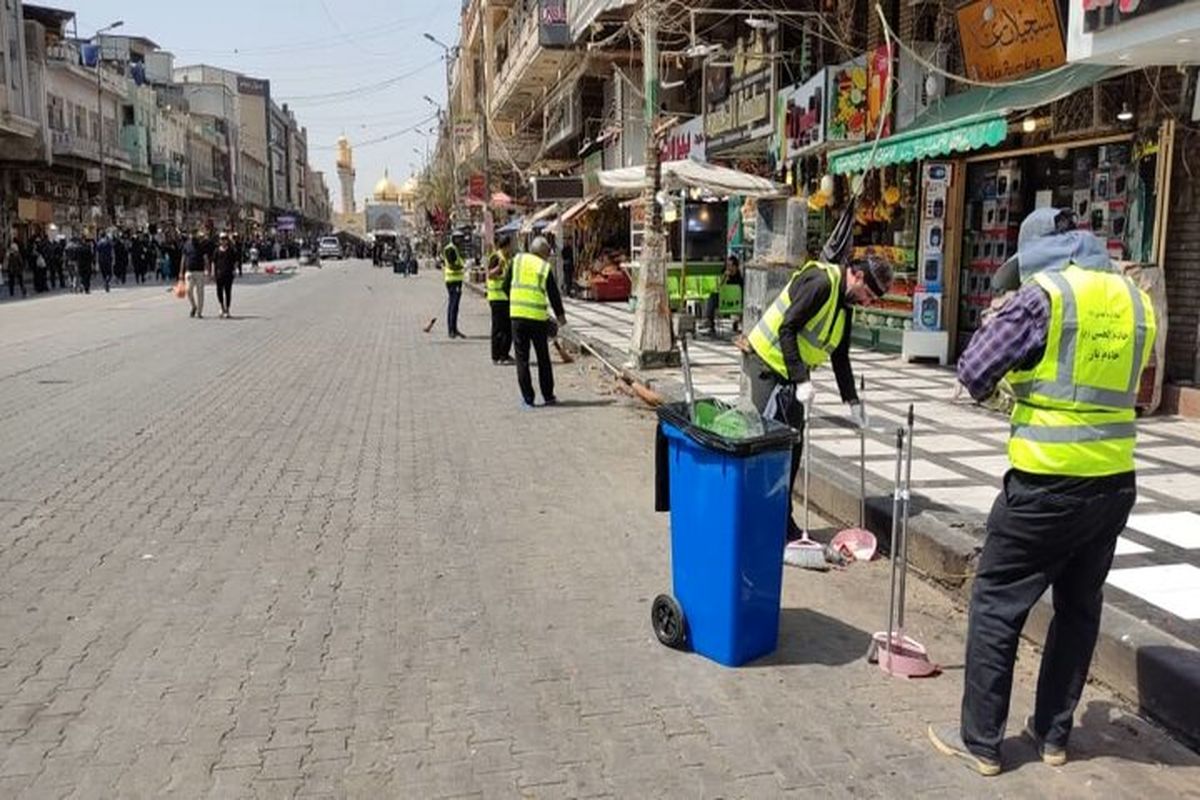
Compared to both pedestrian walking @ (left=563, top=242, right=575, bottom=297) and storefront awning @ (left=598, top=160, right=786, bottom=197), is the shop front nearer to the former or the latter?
storefront awning @ (left=598, top=160, right=786, bottom=197)

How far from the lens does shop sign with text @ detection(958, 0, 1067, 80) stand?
34.4ft

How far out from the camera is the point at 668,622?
14.7ft

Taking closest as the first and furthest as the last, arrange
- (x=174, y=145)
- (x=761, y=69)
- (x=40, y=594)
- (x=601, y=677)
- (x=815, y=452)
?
(x=601, y=677) < (x=40, y=594) < (x=815, y=452) < (x=761, y=69) < (x=174, y=145)

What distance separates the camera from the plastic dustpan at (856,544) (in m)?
5.84

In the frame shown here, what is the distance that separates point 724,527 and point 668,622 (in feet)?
2.01

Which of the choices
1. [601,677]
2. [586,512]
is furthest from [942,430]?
[601,677]

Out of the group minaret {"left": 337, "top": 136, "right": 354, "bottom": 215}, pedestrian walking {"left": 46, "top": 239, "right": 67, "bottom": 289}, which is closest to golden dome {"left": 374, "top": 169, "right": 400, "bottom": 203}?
minaret {"left": 337, "top": 136, "right": 354, "bottom": 215}

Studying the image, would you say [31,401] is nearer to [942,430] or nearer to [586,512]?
[586,512]

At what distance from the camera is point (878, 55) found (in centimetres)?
1411

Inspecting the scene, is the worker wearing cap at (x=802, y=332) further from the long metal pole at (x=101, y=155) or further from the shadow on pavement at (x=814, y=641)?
the long metal pole at (x=101, y=155)

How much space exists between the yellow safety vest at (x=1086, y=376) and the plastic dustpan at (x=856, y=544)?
2657mm

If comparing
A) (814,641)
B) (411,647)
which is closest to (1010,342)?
(814,641)

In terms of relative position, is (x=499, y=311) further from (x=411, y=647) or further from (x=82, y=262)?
(x=82, y=262)

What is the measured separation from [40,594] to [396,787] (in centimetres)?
271
